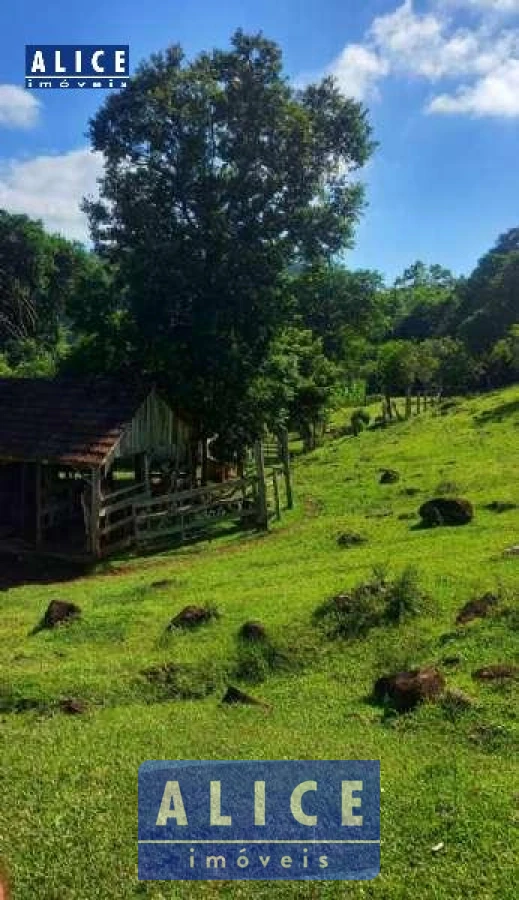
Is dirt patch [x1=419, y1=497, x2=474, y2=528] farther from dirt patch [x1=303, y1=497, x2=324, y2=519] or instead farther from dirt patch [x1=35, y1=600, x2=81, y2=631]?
dirt patch [x1=35, y1=600, x2=81, y2=631]

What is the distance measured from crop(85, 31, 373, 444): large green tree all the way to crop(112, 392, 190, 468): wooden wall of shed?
2.52 ft

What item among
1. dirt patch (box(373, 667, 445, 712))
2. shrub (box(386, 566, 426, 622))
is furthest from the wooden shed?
dirt patch (box(373, 667, 445, 712))

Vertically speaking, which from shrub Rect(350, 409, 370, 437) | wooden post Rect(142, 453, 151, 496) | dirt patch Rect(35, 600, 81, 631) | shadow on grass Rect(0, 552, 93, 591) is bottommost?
shadow on grass Rect(0, 552, 93, 591)

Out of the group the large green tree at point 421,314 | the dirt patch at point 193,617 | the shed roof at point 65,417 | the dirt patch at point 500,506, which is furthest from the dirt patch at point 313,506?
the large green tree at point 421,314

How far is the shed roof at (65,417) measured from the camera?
20.9 meters

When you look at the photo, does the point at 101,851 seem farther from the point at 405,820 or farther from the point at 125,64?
the point at 125,64

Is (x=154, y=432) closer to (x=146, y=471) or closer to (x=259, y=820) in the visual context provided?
(x=146, y=471)

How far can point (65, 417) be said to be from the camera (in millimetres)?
22219

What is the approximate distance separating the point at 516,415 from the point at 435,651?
24.5 m

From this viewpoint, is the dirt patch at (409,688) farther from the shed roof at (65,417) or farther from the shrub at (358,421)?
the shrub at (358,421)

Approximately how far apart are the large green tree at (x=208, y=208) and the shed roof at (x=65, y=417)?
7.27 feet

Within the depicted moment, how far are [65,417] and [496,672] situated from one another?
1539 centimetres

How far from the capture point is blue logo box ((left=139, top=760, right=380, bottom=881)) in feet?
23.8

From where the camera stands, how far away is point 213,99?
78.8ft
